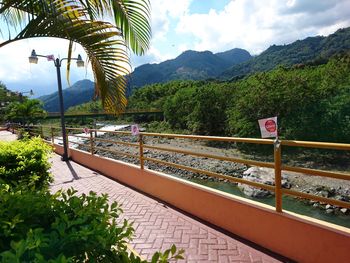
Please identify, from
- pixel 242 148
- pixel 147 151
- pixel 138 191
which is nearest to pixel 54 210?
pixel 138 191

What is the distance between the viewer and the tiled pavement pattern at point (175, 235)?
3879 mm

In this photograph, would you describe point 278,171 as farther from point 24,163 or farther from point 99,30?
point 24,163

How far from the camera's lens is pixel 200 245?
416 cm

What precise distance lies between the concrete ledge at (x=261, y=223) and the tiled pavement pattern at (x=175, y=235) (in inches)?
6.3

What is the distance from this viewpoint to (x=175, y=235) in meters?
4.51

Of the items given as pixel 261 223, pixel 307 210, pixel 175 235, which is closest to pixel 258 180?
pixel 307 210

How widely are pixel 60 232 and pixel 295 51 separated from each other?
161127mm

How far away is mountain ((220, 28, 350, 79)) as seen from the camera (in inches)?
4710

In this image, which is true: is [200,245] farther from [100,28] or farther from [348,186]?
[348,186]

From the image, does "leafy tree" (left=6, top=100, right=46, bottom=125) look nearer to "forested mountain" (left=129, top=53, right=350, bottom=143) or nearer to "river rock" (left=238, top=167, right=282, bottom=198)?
"forested mountain" (left=129, top=53, right=350, bottom=143)

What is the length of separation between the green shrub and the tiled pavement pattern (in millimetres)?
2213

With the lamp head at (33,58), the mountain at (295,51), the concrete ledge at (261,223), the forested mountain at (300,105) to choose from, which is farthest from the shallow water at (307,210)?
the mountain at (295,51)

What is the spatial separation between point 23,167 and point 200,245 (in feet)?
9.89

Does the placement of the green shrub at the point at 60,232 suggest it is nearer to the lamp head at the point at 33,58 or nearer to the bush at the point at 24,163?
the bush at the point at 24,163
